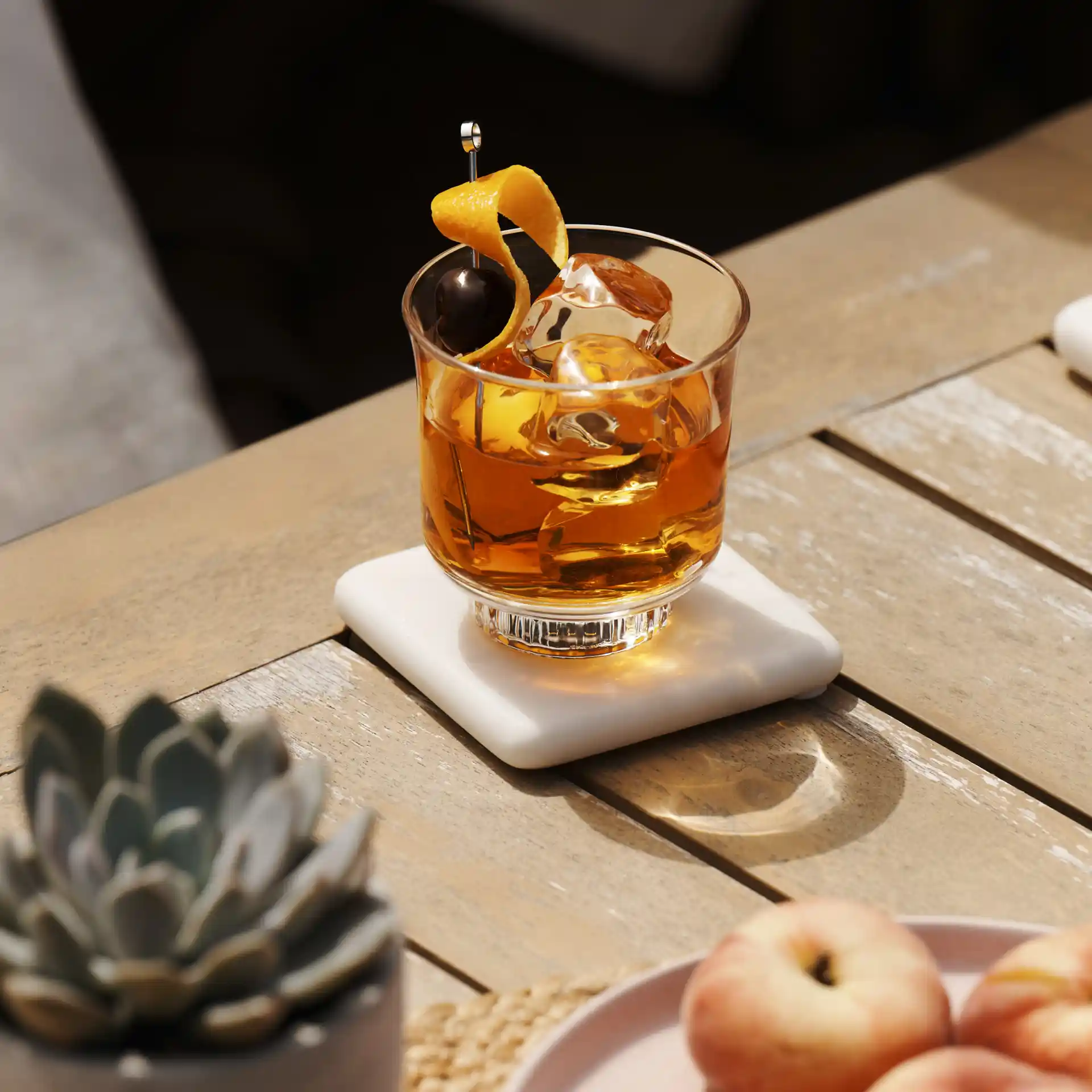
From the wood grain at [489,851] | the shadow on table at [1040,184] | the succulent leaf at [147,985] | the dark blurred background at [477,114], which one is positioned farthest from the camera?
the dark blurred background at [477,114]

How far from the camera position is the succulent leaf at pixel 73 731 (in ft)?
1.55

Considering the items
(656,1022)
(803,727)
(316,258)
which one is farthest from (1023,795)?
(316,258)

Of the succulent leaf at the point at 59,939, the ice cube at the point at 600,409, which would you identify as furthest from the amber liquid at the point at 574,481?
the succulent leaf at the point at 59,939

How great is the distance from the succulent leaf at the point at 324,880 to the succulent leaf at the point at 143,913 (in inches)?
1.1

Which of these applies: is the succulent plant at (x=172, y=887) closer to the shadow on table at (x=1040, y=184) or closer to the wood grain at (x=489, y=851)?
the wood grain at (x=489, y=851)

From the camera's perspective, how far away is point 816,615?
2.72 feet

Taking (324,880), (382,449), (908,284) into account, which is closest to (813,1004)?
(324,880)

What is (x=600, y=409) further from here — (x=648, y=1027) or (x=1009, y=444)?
(x=1009, y=444)

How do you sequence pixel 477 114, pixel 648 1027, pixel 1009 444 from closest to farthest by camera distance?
pixel 648 1027
pixel 1009 444
pixel 477 114

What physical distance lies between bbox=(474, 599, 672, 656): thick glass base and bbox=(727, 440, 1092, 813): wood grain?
0.11 meters

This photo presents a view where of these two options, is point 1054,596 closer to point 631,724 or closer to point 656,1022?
point 631,724

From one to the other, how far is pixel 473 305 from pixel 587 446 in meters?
0.08

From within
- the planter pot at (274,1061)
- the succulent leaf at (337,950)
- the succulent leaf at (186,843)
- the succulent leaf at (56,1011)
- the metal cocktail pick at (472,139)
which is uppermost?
the metal cocktail pick at (472,139)

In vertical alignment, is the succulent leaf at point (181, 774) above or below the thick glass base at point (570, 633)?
above
